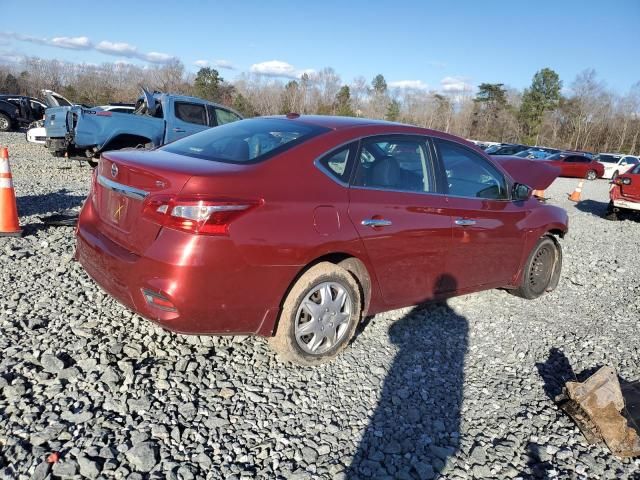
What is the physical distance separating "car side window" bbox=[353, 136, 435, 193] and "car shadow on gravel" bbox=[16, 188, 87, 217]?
493 centimetres

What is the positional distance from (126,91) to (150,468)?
47749 millimetres

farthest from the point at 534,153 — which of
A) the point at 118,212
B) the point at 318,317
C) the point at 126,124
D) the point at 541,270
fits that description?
the point at 118,212

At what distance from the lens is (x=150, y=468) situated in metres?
2.23

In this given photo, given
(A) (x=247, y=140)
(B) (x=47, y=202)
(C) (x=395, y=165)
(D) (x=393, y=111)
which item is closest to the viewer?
(A) (x=247, y=140)

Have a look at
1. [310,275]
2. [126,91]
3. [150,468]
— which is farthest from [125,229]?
[126,91]

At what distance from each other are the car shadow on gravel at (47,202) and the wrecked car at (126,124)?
89.3 inches

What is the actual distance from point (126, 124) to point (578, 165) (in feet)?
82.1

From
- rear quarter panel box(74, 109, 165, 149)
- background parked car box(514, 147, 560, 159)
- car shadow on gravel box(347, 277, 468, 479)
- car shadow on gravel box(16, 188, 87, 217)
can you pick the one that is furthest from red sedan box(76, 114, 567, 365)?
background parked car box(514, 147, 560, 159)

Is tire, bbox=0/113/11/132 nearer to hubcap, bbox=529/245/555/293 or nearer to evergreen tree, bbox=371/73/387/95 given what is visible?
hubcap, bbox=529/245/555/293

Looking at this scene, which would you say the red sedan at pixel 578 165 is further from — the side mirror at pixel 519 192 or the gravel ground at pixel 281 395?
the gravel ground at pixel 281 395

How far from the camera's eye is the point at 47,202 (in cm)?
709

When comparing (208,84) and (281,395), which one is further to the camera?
(208,84)

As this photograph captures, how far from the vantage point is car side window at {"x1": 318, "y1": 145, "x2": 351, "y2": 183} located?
317cm

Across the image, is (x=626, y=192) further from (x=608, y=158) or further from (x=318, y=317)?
(x=608, y=158)
